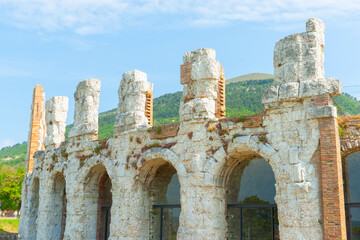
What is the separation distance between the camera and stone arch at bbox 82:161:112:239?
1505 cm

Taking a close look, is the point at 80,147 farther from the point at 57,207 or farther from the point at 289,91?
the point at 289,91

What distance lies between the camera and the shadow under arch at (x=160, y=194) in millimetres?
13249

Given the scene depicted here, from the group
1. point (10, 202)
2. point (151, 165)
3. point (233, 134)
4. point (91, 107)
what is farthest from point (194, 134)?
point (10, 202)

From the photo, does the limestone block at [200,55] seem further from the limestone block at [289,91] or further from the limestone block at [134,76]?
the limestone block at [289,91]

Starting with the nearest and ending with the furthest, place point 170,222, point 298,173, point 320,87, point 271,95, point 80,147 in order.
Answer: point 298,173
point 320,87
point 271,95
point 170,222
point 80,147

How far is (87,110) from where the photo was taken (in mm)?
15578

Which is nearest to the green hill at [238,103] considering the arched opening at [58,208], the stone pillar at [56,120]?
the stone pillar at [56,120]

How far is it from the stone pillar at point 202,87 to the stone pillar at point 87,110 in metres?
4.44

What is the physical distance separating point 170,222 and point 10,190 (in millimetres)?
28271

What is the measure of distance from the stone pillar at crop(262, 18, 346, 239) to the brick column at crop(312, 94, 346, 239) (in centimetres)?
2

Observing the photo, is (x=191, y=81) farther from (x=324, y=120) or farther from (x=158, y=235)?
(x=158, y=235)

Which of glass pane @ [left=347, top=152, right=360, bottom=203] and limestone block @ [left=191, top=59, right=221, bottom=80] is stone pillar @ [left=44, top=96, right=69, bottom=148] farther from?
glass pane @ [left=347, top=152, right=360, bottom=203]

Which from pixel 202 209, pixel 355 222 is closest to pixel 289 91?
pixel 202 209

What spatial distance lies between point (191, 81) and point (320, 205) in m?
5.25
